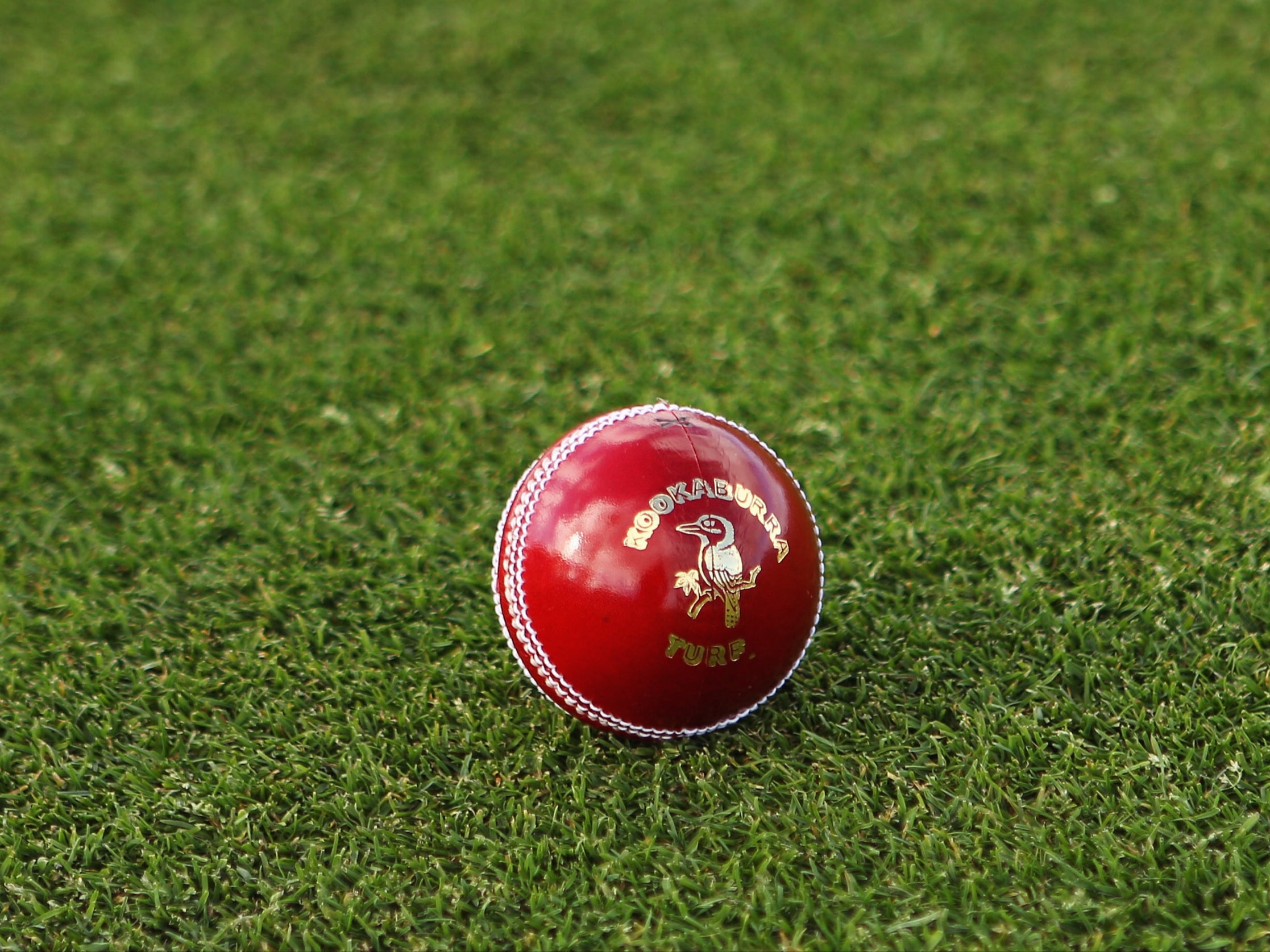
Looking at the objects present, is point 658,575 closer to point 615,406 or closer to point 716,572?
point 716,572

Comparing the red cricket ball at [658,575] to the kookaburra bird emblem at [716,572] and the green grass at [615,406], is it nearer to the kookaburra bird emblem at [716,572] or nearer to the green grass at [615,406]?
the kookaburra bird emblem at [716,572]

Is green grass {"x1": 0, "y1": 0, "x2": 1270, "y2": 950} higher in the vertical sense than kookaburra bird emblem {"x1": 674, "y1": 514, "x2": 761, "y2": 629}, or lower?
lower

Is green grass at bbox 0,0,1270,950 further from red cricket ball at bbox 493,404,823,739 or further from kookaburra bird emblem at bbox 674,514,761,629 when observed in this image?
kookaburra bird emblem at bbox 674,514,761,629

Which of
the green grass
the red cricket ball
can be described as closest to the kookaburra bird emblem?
the red cricket ball

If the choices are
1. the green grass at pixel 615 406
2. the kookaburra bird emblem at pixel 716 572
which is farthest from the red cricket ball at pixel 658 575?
the green grass at pixel 615 406

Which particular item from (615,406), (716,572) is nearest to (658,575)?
(716,572)
